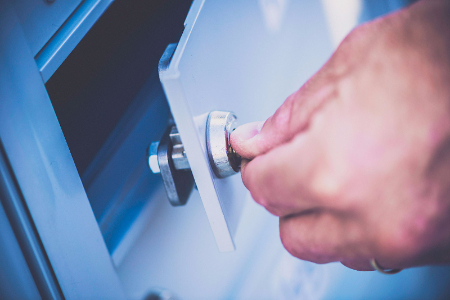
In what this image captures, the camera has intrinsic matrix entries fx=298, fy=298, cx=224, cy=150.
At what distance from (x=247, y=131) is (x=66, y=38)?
0.22 meters

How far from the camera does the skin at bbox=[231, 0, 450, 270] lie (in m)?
0.23

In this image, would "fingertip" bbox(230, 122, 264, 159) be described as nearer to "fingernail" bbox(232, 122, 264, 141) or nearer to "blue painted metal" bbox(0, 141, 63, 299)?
"fingernail" bbox(232, 122, 264, 141)

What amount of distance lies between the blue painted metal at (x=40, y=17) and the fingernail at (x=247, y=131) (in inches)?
8.5

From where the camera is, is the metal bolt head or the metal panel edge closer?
the metal panel edge

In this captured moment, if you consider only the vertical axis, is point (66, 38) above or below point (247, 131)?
above

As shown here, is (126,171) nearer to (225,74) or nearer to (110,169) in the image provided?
(110,169)

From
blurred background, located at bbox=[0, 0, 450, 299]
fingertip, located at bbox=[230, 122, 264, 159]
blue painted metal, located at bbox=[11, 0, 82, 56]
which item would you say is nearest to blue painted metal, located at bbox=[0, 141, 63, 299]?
blurred background, located at bbox=[0, 0, 450, 299]

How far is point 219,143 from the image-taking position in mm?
338

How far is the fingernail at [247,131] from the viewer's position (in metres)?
0.35

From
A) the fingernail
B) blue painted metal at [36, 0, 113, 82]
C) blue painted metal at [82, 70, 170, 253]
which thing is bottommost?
blue painted metal at [82, 70, 170, 253]

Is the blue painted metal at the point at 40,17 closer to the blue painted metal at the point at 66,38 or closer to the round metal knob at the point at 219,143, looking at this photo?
the blue painted metal at the point at 66,38

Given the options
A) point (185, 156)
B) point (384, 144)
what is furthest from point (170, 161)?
point (384, 144)

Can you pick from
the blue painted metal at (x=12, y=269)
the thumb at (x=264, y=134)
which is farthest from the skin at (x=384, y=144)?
the blue painted metal at (x=12, y=269)

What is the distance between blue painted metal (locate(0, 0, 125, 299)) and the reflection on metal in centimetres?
9
